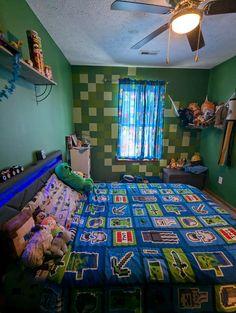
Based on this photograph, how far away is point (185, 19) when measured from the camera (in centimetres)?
136

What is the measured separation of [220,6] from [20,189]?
2.09 metres

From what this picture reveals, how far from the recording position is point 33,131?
1.73m

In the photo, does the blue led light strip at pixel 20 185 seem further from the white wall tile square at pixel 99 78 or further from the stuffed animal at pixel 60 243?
the white wall tile square at pixel 99 78

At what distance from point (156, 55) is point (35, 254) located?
124 inches

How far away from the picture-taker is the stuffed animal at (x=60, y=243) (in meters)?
1.11

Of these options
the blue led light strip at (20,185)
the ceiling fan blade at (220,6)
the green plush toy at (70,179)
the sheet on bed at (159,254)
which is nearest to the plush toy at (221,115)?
the sheet on bed at (159,254)

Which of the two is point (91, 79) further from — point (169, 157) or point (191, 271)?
point (191, 271)

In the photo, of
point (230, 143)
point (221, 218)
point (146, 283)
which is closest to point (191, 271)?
point (146, 283)

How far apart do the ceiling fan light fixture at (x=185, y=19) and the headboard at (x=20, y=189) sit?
1717mm

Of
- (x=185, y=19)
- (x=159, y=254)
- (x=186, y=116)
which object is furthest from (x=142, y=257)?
(x=186, y=116)

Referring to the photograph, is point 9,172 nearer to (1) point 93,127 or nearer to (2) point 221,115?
(1) point 93,127

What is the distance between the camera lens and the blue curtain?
3499mm

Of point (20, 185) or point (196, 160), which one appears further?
point (196, 160)

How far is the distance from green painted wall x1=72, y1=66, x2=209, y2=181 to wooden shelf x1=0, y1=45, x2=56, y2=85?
1.87 m
